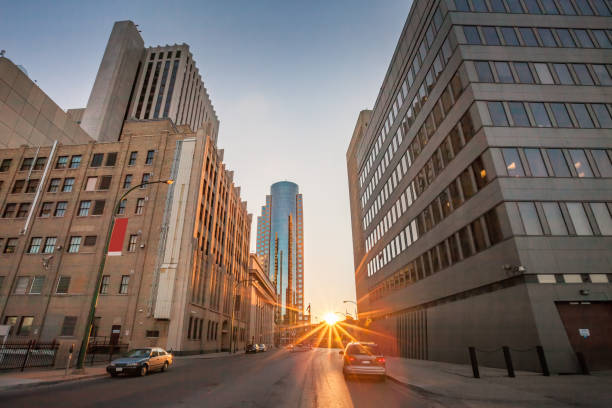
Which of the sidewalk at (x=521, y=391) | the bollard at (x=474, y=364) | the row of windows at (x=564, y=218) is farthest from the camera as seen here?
the row of windows at (x=564, y=218)

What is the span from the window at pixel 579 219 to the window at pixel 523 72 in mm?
9920

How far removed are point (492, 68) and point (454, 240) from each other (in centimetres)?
1321

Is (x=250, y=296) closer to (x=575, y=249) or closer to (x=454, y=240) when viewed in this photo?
(x=454, y=240)

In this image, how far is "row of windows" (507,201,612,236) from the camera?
60.1 ft

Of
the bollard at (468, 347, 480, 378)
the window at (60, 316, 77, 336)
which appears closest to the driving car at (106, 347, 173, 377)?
the bollard at (468, 347, 480, 378)

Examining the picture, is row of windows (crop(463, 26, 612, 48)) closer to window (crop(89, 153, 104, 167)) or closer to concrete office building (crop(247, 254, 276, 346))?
window (crop(89, 153, 104, 167))

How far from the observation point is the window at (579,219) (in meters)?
18.4

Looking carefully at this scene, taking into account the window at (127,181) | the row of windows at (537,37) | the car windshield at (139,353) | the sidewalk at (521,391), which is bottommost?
the sidewalk at (521,391)

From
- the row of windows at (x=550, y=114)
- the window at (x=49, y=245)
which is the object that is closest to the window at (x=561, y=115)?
the row of windows at (x=550, y=114)

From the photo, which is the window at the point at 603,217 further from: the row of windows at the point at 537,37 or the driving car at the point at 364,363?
the driving car at the point at 364,363

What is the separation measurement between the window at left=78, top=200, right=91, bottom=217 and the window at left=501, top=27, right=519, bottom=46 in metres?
45.0

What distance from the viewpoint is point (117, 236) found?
62.0 feet

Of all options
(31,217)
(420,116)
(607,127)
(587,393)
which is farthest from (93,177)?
(607,127)

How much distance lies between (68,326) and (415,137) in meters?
40.1
